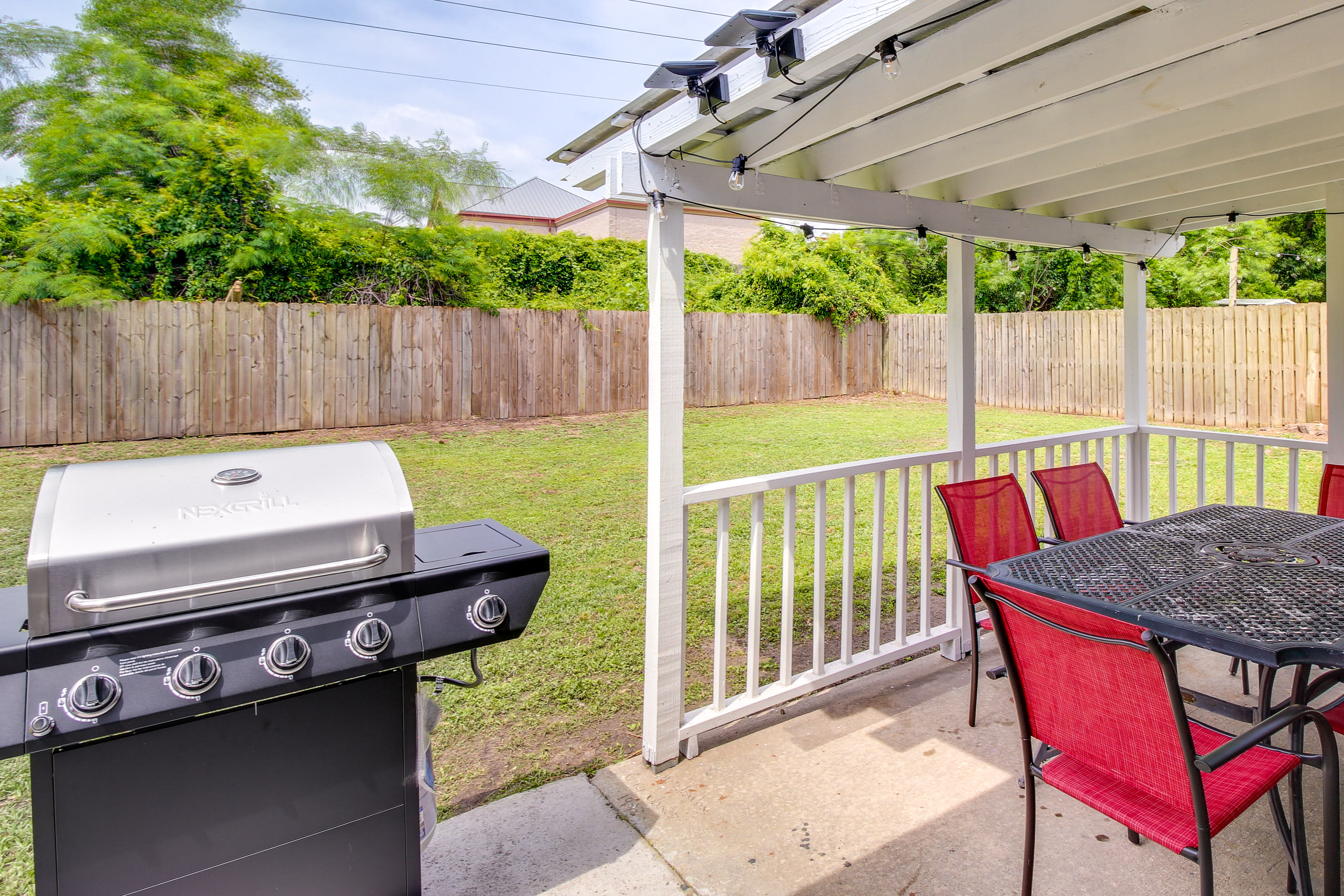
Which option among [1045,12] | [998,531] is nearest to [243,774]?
[1045,12]

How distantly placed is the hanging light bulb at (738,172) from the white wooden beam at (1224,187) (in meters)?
1.87

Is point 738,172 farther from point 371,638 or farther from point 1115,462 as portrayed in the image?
point 1115,462

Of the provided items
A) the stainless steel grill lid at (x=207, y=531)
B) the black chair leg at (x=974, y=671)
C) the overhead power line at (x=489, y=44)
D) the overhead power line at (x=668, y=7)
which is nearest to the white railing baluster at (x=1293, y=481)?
the black chair leg at (x=974, y=671)

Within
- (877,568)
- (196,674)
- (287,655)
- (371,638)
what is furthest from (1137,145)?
(196,674)

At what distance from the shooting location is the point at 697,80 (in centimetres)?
186

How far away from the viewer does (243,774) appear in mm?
1288

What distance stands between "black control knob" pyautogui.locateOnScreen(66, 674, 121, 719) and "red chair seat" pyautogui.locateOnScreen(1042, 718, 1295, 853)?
1670 mm

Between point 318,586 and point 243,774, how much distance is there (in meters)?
0.34

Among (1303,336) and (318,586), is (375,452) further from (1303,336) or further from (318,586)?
(1303,336)

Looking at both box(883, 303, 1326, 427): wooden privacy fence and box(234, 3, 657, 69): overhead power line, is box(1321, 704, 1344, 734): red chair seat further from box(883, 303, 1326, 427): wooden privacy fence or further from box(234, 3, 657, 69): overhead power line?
box(234, 3, 657, 69): overhead power line

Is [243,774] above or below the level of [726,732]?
above

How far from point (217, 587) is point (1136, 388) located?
169 inches

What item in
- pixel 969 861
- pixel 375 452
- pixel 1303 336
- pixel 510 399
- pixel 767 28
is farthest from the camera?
pixel 510 399

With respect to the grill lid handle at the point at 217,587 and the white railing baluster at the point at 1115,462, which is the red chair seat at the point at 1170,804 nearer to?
the grill lid handle at the point at 217,587
